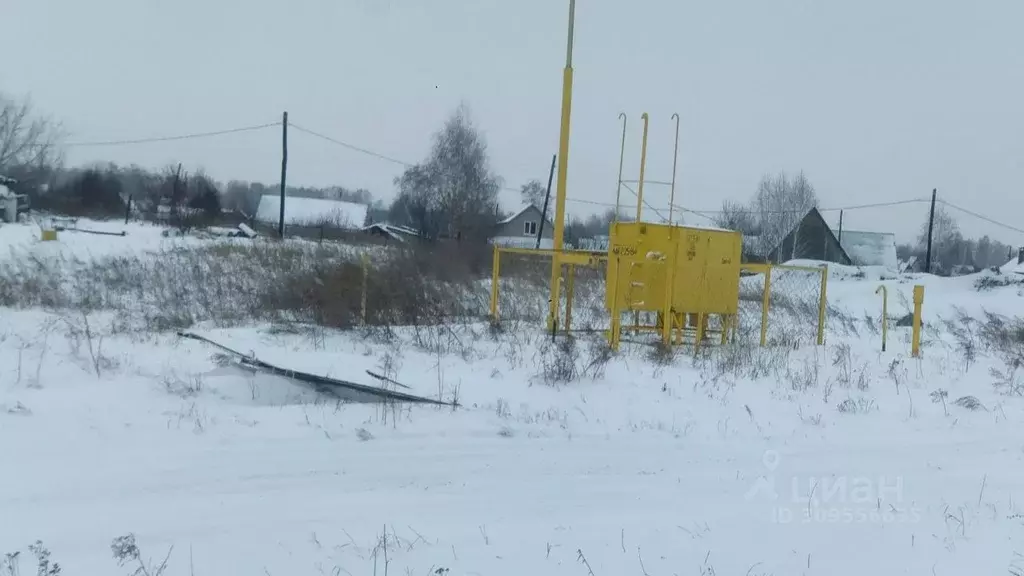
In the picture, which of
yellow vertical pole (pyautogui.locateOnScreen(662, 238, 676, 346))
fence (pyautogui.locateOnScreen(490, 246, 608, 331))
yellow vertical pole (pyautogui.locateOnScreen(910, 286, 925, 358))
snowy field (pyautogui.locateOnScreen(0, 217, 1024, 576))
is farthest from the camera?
fence (pyautogui.locateOnScreen(490, 246, 608, 331))

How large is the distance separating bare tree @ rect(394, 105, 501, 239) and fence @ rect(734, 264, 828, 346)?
21.3 metres

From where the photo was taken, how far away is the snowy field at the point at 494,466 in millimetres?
4012

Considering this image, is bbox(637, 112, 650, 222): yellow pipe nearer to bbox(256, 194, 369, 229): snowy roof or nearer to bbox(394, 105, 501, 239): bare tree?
bbox(394, 105, 501, 239): bare tree

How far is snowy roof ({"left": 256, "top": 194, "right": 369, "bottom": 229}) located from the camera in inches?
2712

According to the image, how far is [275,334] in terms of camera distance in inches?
408

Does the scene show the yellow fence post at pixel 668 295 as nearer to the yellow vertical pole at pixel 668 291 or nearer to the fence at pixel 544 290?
the yellow vertical pole at pixel 668 291

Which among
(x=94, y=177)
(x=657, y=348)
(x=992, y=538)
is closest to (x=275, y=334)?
(x=657, y=348)

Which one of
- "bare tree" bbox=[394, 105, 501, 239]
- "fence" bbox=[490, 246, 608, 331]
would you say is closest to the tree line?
"bare tree" bbox=[394, 105, 501, 239]

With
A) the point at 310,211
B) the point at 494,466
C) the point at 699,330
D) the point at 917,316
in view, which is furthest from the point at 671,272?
the point at 310,211

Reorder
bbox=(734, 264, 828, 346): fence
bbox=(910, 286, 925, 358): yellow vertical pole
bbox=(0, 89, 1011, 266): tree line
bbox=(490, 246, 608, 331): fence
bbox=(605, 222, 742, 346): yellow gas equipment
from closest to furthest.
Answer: bbox=(605, 222, 742, 346): yellow gas equipment → bbox=(910, 286, 925, 358): yellow vertical pole → bbox=(490, 246, 608, 331): fence → bbox=(734, 264, 828, 346): fence → bbox=(0, 89, 1011, 266): tree line

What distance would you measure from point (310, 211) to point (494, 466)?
7036cm

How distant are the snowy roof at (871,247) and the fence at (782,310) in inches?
1224

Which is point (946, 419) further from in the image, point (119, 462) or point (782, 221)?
point (782, 221)

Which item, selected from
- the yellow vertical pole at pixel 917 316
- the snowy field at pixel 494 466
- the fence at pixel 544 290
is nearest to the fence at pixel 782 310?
the yellow vertical pole at pixel 917 316
